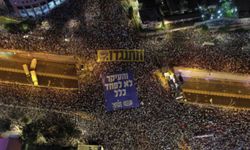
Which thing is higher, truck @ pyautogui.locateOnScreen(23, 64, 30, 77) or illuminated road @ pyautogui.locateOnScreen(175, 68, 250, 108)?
truck @ pyautogui.locateOnScreen(23, 64, 30, 77)

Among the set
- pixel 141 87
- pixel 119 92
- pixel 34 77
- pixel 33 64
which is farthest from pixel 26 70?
pixel 141 87

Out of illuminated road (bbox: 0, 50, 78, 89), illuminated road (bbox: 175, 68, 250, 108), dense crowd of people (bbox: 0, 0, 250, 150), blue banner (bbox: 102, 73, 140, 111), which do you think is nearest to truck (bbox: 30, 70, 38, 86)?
illuminated road (bbox: 0, 50, 78, 89)

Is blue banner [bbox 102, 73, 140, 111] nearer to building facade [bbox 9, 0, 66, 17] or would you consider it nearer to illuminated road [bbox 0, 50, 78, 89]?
illuminated road [bbox 0, 50, 78, 89]

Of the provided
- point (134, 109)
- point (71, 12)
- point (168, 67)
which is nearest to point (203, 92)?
point (168, 67)

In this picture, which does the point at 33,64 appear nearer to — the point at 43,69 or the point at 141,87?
the point at 43,69

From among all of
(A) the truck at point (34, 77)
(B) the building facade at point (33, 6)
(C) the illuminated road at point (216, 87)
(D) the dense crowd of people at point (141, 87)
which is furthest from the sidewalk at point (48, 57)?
(C) the illuminated road at point (216, 87)
